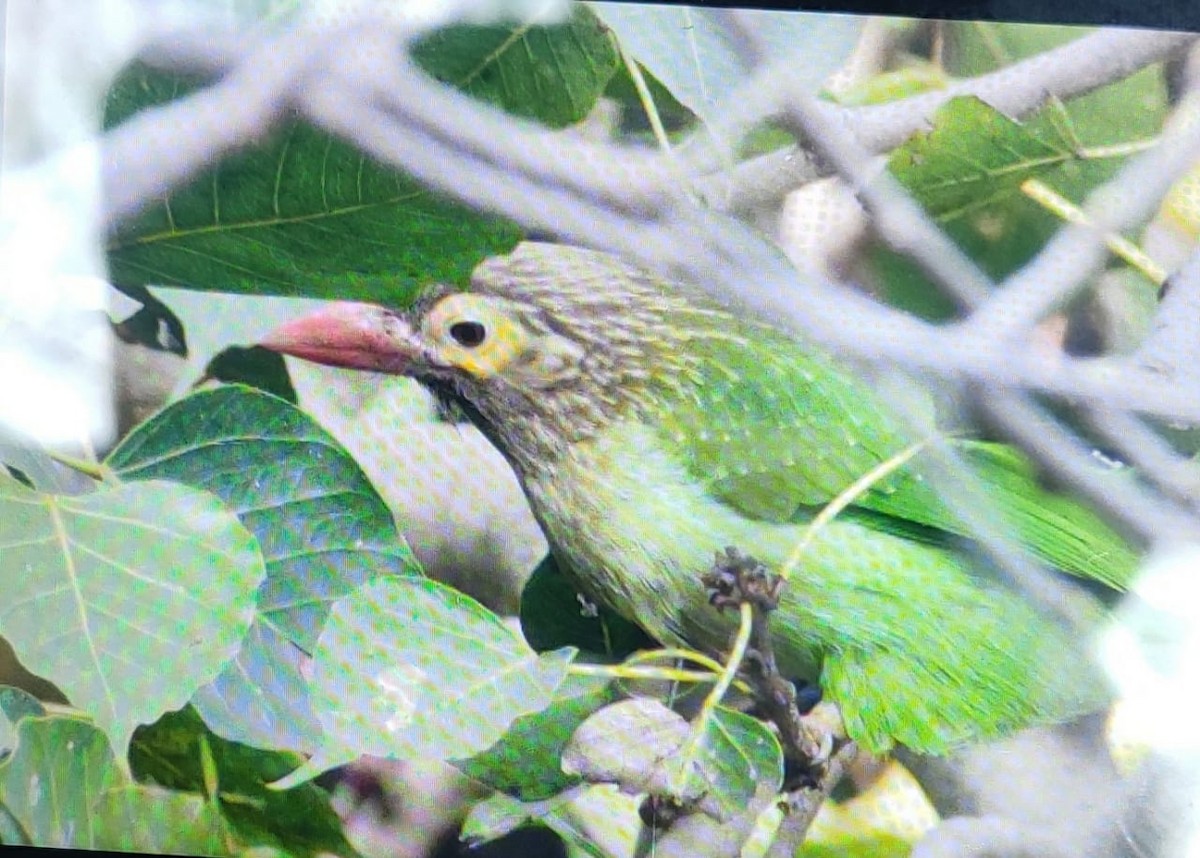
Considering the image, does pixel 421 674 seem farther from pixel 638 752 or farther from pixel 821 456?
pixel 821 456

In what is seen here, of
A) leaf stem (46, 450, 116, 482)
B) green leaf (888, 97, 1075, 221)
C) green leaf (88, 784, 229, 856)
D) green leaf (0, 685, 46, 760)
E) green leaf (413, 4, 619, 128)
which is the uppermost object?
green leaf (888, 97, 1075, 221)

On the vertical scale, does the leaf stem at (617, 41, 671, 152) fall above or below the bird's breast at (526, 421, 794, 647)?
above

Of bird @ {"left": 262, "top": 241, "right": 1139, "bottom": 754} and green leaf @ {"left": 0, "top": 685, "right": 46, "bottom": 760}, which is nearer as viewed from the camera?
bird @ {"left": 262, "top": 241, "right": 1139, "bottom": 754}

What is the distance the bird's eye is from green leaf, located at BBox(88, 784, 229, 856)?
544 millimetres

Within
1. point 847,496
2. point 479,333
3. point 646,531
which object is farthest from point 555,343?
point 847,496

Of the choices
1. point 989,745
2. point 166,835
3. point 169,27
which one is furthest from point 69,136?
point 989,745

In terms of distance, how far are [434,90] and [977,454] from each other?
619 millimetres

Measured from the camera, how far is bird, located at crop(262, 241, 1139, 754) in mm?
997

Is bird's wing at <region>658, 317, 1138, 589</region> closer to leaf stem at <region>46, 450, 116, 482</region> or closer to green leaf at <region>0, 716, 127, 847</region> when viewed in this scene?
leaf stem at <region>46, 450, 116, 482</region>

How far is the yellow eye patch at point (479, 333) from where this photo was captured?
3.37ft

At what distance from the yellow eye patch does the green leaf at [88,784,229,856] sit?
1.74 ft

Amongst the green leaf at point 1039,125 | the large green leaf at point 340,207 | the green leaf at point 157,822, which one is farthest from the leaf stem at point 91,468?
the green leaf at point 1039,125

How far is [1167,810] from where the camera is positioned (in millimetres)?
1019

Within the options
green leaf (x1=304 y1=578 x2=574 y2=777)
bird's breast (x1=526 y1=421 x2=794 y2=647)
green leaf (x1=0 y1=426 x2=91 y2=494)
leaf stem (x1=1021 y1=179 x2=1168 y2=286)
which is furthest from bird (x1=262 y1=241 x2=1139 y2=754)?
green leaf (x1=0 y1=426 x2=91 y2=494)
